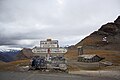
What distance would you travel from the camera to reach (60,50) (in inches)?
1866

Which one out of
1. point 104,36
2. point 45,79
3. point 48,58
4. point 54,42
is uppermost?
point 104,36

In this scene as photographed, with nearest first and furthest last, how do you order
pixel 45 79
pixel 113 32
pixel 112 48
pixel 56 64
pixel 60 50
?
pixel 45 79, pixel 60 50, pixel 56 64, pixel 112 48, pixel 113 32

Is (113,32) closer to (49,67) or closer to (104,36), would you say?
(104,36)

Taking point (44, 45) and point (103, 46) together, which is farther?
point (103, 46)

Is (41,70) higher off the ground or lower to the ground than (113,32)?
lower

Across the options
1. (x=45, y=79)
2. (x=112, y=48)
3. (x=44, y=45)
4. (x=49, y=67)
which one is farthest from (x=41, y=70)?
(x=112, y=48)

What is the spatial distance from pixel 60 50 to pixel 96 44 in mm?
127755

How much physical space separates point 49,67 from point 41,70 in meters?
1.82

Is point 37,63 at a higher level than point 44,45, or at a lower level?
lower

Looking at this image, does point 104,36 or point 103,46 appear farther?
point 104,36

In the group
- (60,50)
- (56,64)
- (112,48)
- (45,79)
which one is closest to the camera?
(45,79)

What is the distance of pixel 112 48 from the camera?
16275 centimetres

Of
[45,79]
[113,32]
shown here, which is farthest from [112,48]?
[45,79]

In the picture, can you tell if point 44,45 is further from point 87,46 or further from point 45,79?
point 87,46
